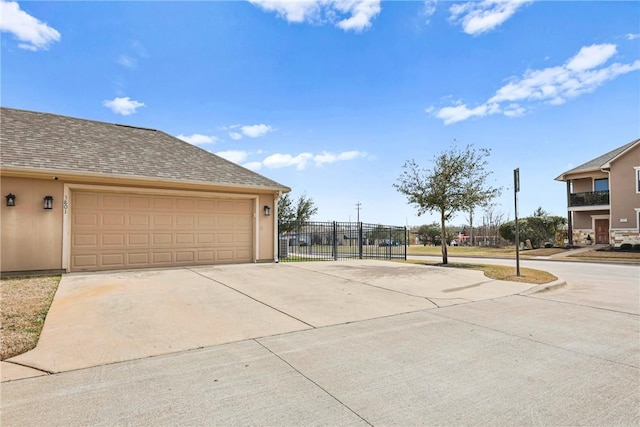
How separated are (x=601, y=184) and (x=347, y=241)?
939 inches

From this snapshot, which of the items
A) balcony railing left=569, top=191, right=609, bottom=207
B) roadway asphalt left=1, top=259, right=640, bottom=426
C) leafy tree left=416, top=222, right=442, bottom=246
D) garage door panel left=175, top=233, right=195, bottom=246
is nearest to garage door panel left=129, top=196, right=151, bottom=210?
garage door panel left=175, top=233, right=195, bottom=246

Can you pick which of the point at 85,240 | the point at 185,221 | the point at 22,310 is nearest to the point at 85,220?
the point at 85,240

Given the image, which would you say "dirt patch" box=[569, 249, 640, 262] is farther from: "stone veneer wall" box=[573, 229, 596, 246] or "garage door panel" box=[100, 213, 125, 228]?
"garage door panel" box=[100, 213, 125, 228]

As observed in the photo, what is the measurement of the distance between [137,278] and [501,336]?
26.4ft

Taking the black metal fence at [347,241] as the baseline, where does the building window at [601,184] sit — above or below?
above

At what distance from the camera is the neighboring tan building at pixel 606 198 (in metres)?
23.6

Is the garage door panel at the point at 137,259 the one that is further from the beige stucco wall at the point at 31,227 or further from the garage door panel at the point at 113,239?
the beige stucco wall at the point at 31,227

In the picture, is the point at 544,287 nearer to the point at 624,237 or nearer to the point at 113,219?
the point at 113,219

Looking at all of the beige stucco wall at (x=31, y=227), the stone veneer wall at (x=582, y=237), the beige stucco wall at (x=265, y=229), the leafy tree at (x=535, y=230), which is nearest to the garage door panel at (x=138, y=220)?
the beige stucco wall at (x=31, y=227)

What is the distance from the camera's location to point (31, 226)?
347 inches

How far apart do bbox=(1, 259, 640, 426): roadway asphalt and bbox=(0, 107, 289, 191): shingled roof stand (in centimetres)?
777

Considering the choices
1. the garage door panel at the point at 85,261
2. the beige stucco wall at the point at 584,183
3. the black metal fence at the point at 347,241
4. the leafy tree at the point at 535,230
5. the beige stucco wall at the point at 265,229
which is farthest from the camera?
the leafy tree at the point at 535,230

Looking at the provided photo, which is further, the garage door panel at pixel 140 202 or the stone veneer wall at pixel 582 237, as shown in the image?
the stone veneer wall at pixel 582 237

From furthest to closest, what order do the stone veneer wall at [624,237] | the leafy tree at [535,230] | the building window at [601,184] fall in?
the leafy tree at [535,230]
the building window at [601,184]
the stone veneer wall at [624,237]
